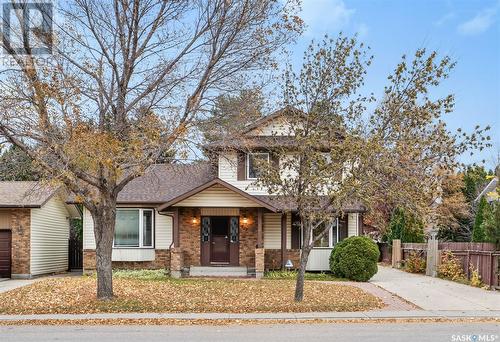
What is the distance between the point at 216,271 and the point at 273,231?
303 cm

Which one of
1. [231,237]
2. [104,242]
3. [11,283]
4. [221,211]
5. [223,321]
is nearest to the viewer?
[223,321]

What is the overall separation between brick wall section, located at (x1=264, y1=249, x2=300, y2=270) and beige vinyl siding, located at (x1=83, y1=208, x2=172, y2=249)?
4.24 metres

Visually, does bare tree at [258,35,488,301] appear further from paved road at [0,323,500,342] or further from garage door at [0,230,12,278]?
garage door at [0,230,12,278]

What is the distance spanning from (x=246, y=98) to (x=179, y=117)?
6.37 feet

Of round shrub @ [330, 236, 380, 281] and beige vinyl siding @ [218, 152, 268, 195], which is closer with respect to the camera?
round shrub @ [330, 236, 380, 281]

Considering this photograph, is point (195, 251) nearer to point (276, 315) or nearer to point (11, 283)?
point (11, 283)

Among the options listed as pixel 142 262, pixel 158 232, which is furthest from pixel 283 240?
pixel 142 262

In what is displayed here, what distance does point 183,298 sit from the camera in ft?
52.4

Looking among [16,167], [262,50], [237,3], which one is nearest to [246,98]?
[262,50]

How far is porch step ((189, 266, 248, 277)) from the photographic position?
23.7 meters

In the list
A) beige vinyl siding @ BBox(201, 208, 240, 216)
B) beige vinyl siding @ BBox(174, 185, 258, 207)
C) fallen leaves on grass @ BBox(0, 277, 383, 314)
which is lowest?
fallen leaves on grass @ BBox(0, 277, 383, 314)

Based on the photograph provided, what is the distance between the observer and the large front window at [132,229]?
24.9 m

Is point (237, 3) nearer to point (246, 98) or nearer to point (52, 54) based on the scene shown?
point (246, 98)

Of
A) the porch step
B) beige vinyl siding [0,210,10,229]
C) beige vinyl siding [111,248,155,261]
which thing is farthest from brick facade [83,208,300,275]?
beige vinyl siding [0,210,10,229]
